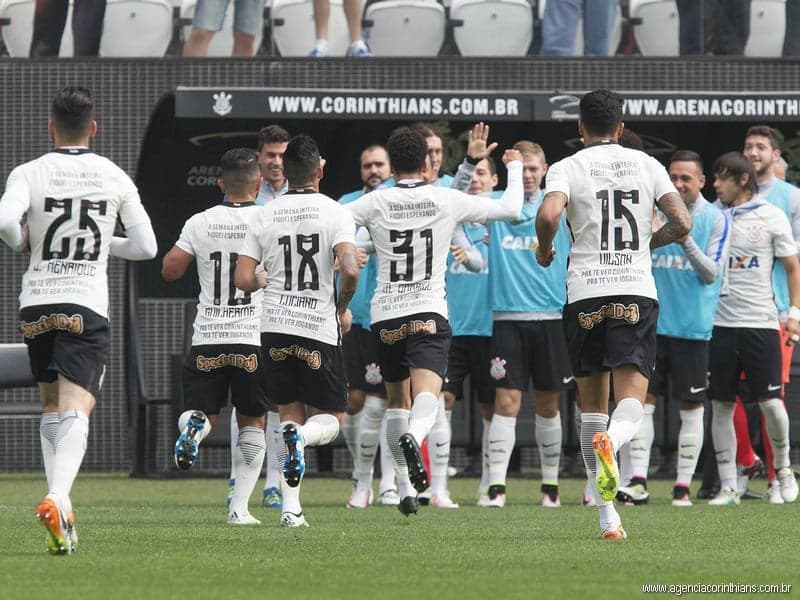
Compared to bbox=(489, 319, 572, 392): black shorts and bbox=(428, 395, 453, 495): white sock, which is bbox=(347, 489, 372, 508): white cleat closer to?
bbox=(428, 395, 453, 495): white sock

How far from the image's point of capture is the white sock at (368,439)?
440 inches

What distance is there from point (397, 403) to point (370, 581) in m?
3.65

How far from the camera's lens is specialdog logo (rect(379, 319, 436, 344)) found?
9211 mm

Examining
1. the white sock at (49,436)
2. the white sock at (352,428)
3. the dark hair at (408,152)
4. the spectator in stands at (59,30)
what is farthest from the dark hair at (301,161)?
the spectator in stands at (59,30)

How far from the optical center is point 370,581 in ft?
19.9

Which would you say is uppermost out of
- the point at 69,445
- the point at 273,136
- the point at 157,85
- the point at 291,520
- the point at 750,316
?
the point at 157,85

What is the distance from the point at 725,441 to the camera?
11.5 metres

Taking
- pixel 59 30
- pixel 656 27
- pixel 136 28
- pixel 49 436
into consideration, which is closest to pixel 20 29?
pixel 59 30

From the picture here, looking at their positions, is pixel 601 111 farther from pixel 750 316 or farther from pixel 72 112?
pixel 750 316

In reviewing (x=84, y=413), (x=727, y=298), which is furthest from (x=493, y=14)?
(x=84, y=413)

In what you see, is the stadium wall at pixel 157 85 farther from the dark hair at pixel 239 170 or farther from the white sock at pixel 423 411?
the white sock at pixel 423 411

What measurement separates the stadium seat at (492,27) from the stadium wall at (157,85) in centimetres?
15

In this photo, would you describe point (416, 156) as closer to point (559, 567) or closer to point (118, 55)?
point (559, 567)

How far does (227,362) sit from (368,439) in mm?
2227
